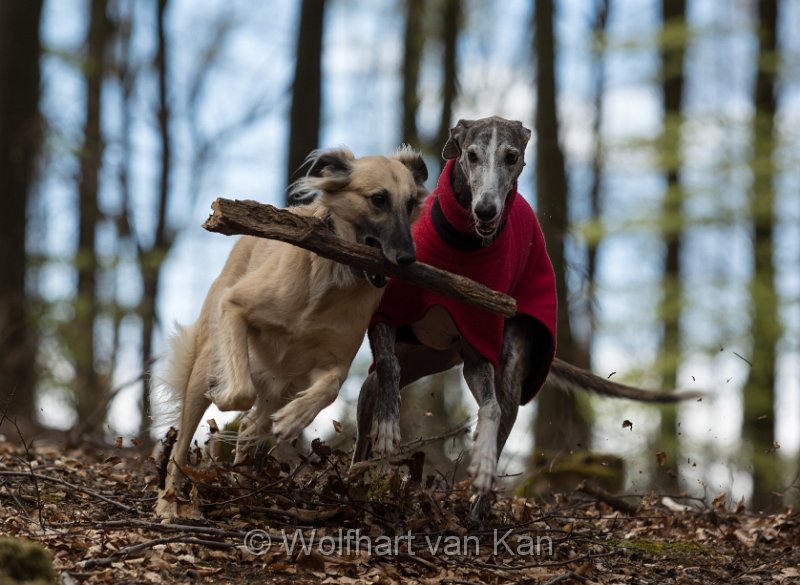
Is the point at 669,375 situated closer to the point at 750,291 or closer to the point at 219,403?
the point at 750,291

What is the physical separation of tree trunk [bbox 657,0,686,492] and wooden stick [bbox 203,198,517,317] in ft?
41.4

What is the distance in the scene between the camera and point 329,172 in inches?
237

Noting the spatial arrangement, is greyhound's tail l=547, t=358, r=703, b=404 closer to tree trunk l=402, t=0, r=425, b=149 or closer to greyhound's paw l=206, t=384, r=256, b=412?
greyhound's paw l=206, t=384, r=256, b=412

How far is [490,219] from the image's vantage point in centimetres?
573

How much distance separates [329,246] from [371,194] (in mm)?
562

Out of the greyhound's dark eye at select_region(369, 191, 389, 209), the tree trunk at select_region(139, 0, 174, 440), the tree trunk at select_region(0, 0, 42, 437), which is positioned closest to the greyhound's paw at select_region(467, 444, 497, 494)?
the greyhound's dark eye at select_region(369, 191, 389, 209)

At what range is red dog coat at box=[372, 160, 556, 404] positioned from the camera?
612 centimetres

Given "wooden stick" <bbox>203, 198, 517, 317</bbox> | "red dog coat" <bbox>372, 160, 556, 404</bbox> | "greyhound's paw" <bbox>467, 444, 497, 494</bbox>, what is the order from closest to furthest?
"wooden stick" <bbox>203, 198, 517, 317</bbox> < "greyhound's paw" <bbox>467, 444, 497, 494</bbox> < "red dog coat" <bbox>372, 160, 556, 404</bbox>

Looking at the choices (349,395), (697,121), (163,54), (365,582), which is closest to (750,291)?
(697,121)

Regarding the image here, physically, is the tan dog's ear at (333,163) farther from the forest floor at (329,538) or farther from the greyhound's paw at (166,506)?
the greyhound's paw at (166,506)

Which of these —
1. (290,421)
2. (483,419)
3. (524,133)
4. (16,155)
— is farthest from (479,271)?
(16,155)

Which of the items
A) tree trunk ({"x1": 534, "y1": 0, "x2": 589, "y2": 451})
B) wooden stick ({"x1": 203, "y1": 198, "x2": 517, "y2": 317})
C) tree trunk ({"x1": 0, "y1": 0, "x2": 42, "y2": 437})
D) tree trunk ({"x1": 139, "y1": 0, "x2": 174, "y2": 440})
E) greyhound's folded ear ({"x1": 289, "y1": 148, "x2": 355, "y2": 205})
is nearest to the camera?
wooden stick ({"x1": 203, "y1": 198, "x2": 517, "y2": 317})

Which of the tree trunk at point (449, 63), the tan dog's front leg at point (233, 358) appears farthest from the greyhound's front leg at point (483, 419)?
the tree trunk at point (449, 63)

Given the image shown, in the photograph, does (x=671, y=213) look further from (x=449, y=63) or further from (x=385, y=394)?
(x=385, y=394)
